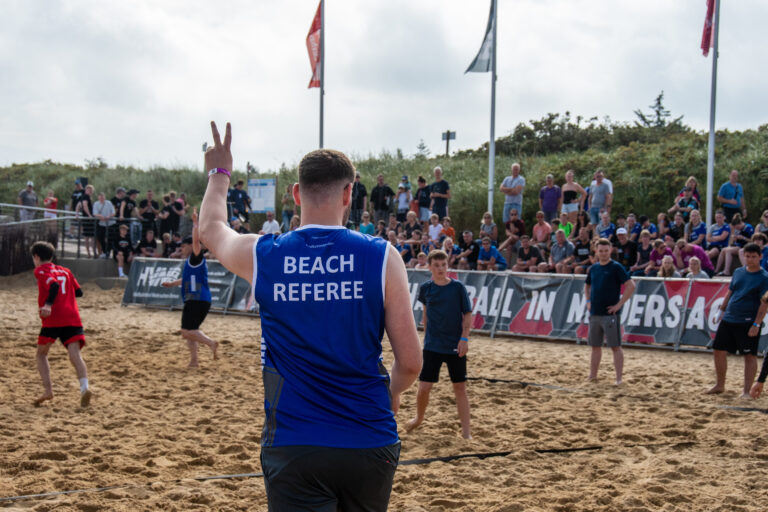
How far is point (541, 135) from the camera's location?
3603cm

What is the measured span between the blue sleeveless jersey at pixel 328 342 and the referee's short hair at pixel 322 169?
0.60ft

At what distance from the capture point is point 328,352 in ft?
6.98

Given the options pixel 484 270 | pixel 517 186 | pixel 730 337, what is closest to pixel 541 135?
pixel 517 186

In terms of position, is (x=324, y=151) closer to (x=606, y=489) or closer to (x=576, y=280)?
(x=606, y=489)

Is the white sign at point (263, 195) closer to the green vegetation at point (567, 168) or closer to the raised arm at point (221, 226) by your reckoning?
the green vegetation at point (567, 168)

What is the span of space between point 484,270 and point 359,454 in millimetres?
13983

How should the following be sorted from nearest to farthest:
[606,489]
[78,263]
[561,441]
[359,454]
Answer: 1. [359,454]
2. [606,489]
3. [561,441]
4. [78,263]

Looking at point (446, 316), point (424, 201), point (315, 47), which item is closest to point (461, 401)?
point (446, 316)

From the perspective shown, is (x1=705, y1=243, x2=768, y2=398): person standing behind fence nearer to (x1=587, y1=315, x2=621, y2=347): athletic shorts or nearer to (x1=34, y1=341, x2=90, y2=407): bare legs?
(x1=587, y1=315, x2=621, y2=347): athletic shorts

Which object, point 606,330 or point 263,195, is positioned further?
point 263,195

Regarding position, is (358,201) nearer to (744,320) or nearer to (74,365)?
(744,320)

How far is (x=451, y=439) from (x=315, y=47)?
59.7 feet

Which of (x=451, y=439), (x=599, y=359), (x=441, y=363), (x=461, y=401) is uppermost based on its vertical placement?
(x=441, y=363)

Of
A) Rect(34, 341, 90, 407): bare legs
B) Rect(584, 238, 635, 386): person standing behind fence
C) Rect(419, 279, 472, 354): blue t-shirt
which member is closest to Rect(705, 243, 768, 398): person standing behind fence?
Rect(584, 238, 635, 386): person standing behind fence
